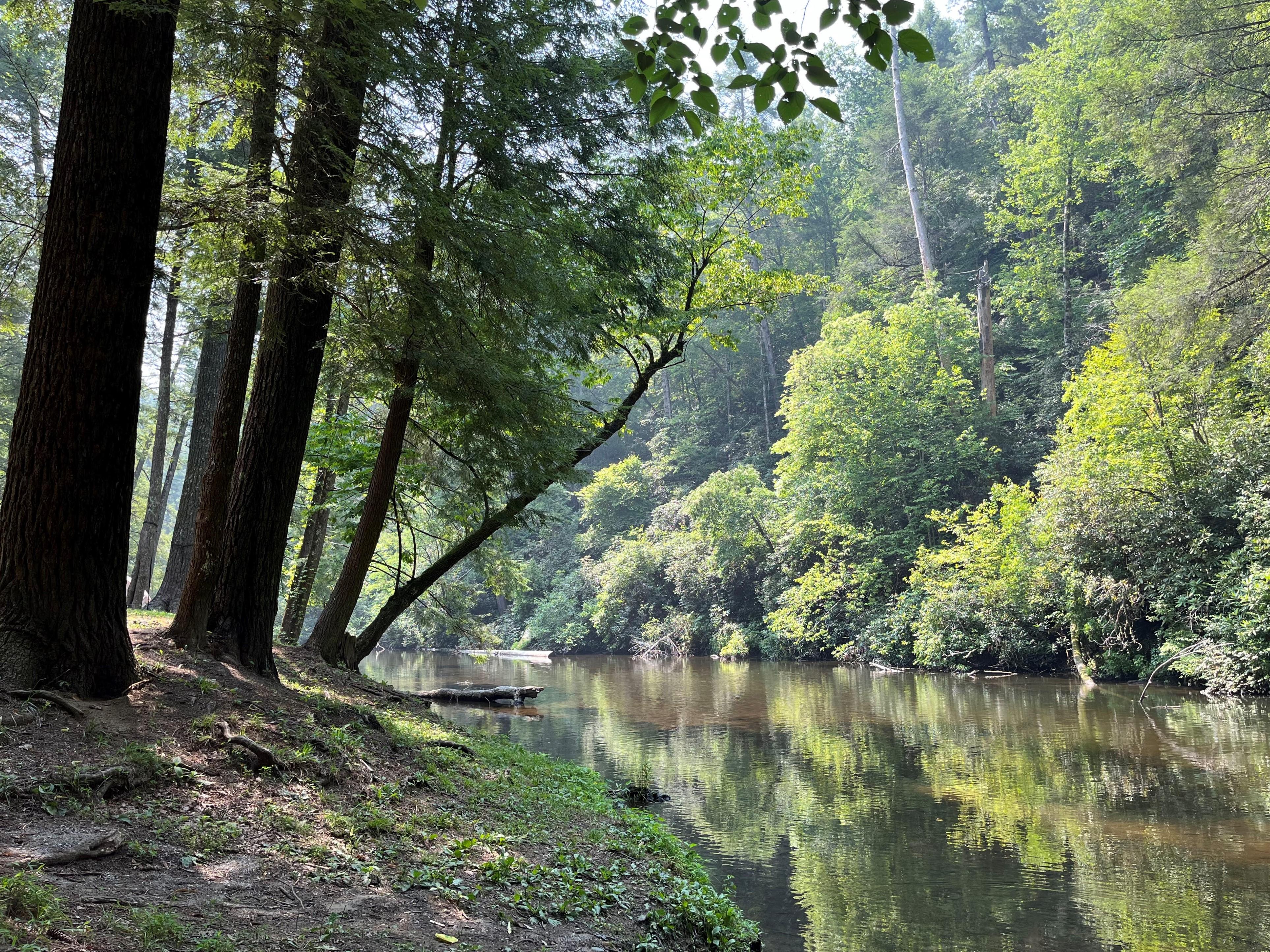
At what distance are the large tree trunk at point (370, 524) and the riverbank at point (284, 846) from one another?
2.71m

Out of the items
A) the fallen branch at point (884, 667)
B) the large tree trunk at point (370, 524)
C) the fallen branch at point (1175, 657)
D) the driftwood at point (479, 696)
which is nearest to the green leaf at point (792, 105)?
the large tree trunk at point (370, 524)

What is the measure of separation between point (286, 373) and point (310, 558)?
18.5ft

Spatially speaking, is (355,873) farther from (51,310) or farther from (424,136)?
(424,136)

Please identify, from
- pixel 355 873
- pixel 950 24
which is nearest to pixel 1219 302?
pixel 355 873

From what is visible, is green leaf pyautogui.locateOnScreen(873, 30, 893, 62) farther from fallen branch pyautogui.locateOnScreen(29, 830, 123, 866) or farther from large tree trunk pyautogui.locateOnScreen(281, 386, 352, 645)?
large tree trunk pyautogui.locateOnScreen(281, 386, 352, 645)

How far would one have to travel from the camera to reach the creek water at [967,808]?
592cm

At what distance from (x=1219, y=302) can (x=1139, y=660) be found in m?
7.44

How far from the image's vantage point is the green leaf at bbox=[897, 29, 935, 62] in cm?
229

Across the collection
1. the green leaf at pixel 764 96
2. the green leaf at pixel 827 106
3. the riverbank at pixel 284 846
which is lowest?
the riverbank at pixel 284 846

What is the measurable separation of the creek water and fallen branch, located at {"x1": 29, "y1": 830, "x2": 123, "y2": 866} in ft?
14.0

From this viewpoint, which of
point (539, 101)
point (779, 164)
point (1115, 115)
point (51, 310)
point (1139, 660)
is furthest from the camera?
point (1115, 115)

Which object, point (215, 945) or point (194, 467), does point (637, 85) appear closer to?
point (215, 945)

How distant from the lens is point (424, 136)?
24.7 ft

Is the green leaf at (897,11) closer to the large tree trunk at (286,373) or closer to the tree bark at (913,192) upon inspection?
the large tree trunk at (286,373)
